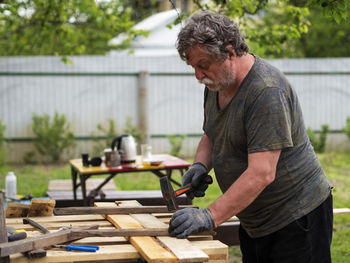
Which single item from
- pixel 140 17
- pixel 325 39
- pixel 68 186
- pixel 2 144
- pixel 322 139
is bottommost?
pixel 68 186

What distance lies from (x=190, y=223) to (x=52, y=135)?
8.83m

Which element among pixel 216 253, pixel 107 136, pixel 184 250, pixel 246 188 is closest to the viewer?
pixel 184 250

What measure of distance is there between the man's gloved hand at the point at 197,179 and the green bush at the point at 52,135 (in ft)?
26.7

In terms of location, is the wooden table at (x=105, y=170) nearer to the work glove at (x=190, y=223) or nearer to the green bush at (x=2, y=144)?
the work glove at (x=190, y=223)

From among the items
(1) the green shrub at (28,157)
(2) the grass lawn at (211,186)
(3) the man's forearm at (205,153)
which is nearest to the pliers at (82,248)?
(3) the man's forearm at (205,153)

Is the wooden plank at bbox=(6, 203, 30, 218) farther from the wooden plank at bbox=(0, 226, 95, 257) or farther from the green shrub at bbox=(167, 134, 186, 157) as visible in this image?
the green shrub at bbox=(167, 134, 186, 157)

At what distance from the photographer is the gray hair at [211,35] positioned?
2.26 m

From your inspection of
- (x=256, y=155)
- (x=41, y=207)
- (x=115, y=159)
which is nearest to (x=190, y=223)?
(x=256, y=155)

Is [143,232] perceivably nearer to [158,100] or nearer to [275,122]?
[275,122]

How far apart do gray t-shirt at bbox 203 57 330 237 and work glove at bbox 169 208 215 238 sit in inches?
14.5

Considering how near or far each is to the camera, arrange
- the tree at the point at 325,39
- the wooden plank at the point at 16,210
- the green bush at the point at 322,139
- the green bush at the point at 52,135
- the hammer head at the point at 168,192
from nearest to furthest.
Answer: the hammer head at the point at 168,192 < the wooden plank at the point at 16,210 < the green bush at the point at 52,135 < the green bush at the point at 322,139 < the tree at the point at 325,39

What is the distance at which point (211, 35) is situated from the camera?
2.25 metres

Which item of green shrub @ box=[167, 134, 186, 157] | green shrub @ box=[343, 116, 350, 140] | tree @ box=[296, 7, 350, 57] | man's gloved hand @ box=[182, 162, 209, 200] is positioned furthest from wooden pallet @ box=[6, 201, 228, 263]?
tree @ box=[296, 7, 350, 57]

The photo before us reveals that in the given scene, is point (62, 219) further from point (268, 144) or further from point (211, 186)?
point (211, 186)
